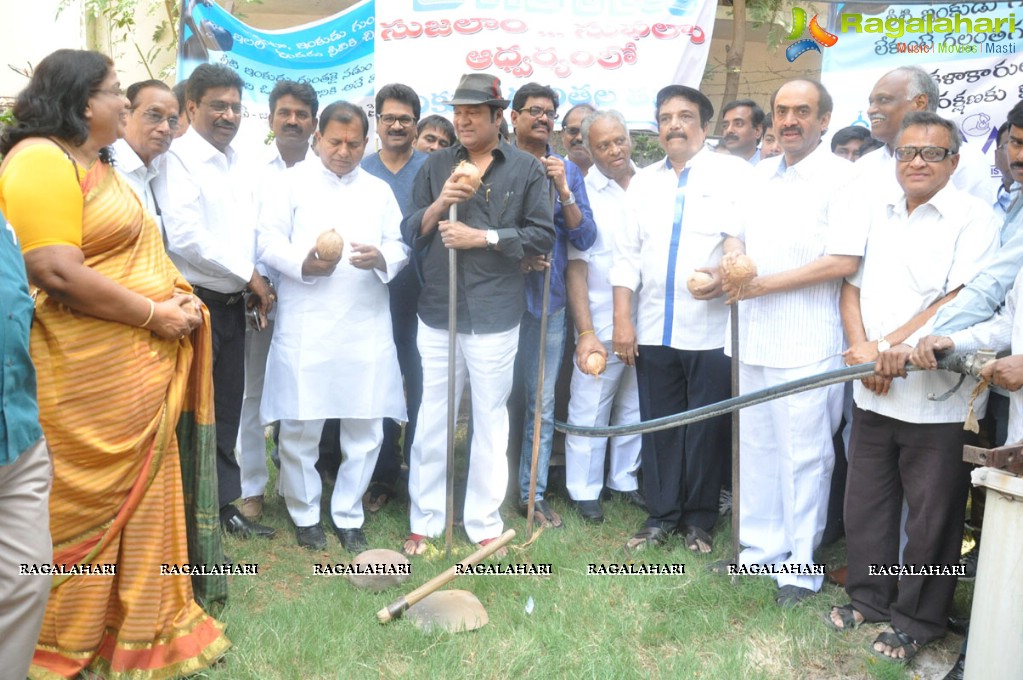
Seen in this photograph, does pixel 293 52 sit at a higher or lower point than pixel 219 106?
higher

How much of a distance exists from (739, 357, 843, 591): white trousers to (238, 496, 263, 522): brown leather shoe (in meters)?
2.44

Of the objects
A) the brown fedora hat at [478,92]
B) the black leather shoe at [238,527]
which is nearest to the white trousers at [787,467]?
the brown fedora hat at [478,92]

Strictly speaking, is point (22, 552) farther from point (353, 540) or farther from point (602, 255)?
point (602, 255)

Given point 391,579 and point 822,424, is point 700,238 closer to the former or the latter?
point 822,424

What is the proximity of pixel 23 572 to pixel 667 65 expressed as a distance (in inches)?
Result: 203

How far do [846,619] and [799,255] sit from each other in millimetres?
1472

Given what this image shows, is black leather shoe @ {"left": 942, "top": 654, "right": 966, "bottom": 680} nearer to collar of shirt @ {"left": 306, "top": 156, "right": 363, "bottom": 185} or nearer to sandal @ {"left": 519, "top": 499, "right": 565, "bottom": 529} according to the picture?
sandal @ {"left": 519, "top": 499, "right": 565, "bottom": 529}

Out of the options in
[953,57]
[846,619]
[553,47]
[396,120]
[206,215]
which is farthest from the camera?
[553,47]

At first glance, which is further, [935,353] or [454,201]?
[454,201]

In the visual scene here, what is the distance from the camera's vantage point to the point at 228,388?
4.47m

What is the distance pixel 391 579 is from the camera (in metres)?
3.92

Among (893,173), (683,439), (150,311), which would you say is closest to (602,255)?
(683,439)

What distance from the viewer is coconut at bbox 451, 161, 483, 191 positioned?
3977 millimetres

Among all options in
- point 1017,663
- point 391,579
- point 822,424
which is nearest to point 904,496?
point 822,424
